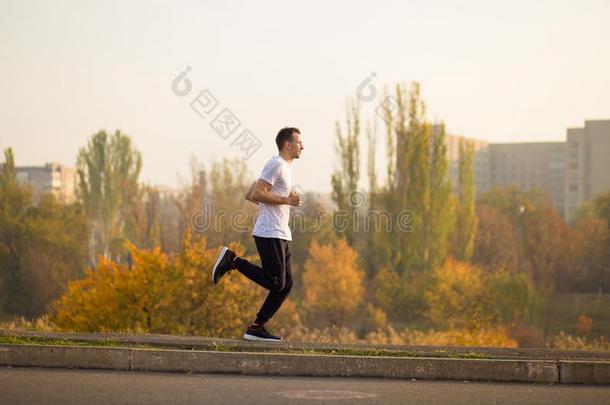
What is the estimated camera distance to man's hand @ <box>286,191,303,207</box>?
9609 millimetres

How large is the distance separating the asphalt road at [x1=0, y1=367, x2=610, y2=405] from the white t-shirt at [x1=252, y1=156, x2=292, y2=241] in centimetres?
178

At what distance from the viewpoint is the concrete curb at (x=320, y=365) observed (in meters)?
8.48

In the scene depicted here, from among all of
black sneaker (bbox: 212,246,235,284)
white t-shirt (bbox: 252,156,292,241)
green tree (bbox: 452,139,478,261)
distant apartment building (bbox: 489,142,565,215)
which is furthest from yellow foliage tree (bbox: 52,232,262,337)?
distant apartment building (bbox: 489,142,565,215)

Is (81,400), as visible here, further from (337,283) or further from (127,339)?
(337,283)

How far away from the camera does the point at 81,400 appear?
23.2ft

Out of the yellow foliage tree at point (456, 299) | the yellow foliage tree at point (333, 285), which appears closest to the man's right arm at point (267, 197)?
the yellow foliage tree at point (456, 299)

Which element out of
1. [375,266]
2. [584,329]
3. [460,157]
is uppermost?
[460,157]

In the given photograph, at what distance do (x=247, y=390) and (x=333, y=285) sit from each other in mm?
49172

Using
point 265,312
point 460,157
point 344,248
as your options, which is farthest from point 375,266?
point 265,312

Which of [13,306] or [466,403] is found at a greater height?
[466,403]

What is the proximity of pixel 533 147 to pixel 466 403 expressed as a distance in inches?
6893

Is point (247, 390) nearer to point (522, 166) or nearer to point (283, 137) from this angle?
point (283, 137)

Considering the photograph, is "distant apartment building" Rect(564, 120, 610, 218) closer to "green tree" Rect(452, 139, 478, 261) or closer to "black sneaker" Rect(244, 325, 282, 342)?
"green tree" Rect(452, 139, 478, 261)

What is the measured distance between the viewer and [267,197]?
963 centimetres
